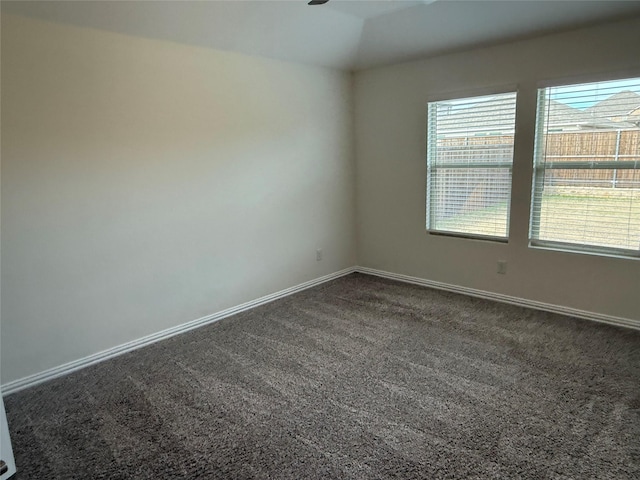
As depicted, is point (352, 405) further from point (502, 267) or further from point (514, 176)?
point (514, 176)

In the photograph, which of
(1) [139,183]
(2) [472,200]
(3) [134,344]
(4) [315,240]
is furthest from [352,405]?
(2) [472,200]

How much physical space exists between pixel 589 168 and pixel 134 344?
12.4 ft

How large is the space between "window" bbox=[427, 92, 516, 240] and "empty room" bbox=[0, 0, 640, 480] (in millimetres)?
22

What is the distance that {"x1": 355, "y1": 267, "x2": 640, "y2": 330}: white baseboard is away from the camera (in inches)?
132

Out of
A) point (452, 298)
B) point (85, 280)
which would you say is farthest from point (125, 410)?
point (452, 298)

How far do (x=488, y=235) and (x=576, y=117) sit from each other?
121 centimetres

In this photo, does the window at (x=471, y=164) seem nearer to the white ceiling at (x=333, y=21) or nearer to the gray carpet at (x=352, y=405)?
the white ceiling at (x=333, y=21)

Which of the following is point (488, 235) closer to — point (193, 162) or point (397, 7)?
point (397, 7)

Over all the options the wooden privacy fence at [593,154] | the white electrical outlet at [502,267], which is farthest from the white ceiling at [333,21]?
the white electrical outlet at [502,267]

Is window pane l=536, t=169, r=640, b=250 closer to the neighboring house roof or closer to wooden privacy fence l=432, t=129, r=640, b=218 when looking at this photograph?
wooden privacy fence l=432, t=129, r=640, b=218

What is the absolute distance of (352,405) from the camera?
7.86 ft

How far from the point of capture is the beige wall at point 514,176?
3.25 m

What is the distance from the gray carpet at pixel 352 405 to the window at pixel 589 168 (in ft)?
2.40

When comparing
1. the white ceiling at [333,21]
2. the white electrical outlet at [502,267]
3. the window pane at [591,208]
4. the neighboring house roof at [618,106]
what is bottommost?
the white electrical outlet at [502,267]
